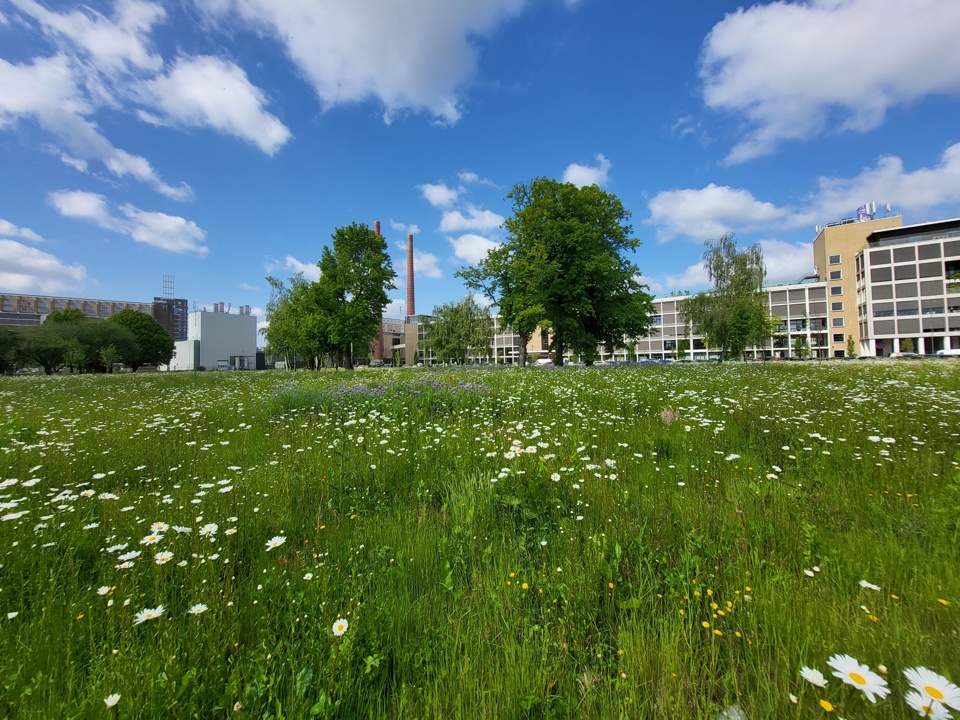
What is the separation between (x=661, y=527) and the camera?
9.95ft

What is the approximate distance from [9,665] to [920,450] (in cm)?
784

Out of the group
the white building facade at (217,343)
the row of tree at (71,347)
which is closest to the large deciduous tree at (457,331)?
the row of tree at (71,347)

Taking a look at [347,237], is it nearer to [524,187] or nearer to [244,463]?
[524,187]

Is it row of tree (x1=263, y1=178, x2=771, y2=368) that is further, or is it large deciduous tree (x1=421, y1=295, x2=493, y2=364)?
large deciduous tree (x1=421, y1=295, x2=493, y2=364)

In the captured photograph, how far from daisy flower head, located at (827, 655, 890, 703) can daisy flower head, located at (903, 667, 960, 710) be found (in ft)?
0.30

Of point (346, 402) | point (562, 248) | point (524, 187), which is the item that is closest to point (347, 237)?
point (524, 187)

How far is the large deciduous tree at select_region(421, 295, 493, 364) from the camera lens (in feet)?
231

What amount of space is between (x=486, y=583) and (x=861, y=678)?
1702mm

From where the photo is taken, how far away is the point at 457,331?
70.4 m

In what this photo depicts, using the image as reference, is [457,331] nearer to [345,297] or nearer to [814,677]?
[345,297]

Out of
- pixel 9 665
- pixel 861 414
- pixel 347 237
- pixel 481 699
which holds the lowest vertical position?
pixel 481 699

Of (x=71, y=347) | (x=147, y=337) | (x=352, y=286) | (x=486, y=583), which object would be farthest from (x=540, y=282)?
(x=147, y=337)

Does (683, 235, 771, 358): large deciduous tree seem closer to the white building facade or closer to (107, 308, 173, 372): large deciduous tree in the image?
Answer: (107, 308, 173, 372): large deciduous tree

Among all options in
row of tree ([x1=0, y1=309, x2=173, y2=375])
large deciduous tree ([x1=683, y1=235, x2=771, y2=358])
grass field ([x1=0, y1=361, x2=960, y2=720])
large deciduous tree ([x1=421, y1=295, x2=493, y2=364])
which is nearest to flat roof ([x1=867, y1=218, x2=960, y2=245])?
large deciduous tree ([x1=683, y1=235, x2=771, y2=358])
